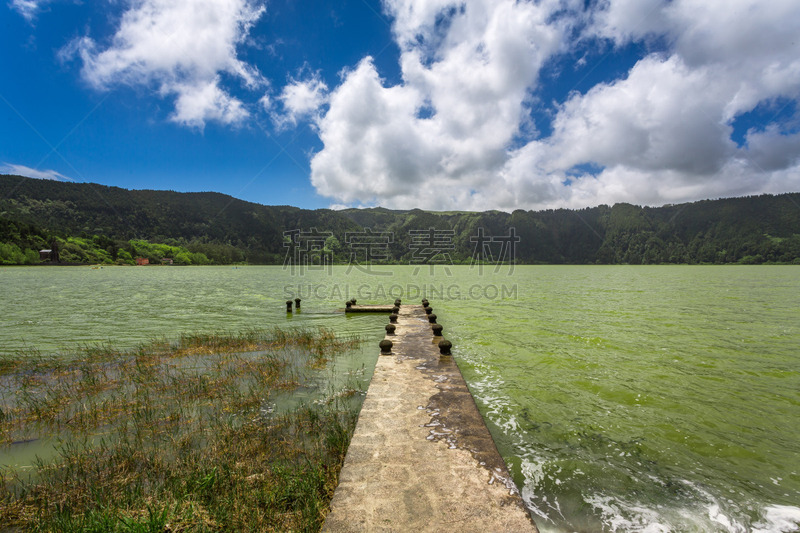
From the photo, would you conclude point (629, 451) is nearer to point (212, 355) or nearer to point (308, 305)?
point (212, 355)

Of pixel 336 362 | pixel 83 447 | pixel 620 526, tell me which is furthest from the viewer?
pixel 336 362

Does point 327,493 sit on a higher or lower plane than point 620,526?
higher

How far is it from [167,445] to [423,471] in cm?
505

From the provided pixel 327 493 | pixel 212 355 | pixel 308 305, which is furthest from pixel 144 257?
pixel 327 493

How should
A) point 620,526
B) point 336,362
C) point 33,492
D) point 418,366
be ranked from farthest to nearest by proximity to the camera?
point 336,362 < point 418,366 < point 33,492 < point 620,526

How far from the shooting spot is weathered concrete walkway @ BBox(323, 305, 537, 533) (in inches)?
153

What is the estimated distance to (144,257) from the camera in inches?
6939

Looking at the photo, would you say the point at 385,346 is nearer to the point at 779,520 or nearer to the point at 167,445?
the point at 167,445

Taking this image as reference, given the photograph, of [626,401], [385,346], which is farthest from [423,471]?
[626,401]

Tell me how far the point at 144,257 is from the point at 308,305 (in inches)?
7549

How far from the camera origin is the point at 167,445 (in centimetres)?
650

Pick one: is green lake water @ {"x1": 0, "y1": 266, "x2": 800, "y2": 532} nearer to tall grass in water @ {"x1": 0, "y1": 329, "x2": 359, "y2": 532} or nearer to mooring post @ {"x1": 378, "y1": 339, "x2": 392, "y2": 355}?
mooring post @ {"x1": 378, "y1": 339, "x2": 392, "y2": 355}

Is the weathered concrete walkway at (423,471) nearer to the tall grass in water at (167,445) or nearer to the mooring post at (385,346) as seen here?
the tall grass in water at (167,445)

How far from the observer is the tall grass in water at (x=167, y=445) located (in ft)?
14.4
